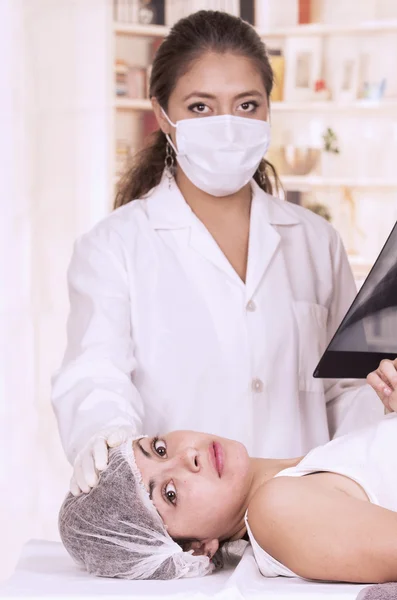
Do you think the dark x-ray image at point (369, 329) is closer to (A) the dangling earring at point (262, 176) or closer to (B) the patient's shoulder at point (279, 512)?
(B) the patient's shoulder at point (279, 512)

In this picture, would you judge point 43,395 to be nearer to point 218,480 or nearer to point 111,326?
point 111,326

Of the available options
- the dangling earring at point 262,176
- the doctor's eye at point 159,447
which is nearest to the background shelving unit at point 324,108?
the dangling earring at point 262,176

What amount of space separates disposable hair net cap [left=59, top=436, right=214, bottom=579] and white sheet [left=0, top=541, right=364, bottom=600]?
1.7 inches

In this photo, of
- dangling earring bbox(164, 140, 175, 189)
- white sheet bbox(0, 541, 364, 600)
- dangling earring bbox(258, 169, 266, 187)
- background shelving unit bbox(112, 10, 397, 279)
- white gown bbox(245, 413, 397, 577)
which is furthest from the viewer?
background shelving unit bbox(112, 10, 397, 279)

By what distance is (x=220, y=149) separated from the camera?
1887 millimetres

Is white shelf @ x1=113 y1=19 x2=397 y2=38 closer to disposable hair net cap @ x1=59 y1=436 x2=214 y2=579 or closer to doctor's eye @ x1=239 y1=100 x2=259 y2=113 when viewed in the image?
doctor's eye @ x1=239 y1=100 x2=259 y2=113

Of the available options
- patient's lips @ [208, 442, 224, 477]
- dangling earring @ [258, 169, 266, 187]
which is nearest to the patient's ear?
patient's lips @ [208, 442, 224, 477]

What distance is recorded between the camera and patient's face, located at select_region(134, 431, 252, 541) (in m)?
1.50

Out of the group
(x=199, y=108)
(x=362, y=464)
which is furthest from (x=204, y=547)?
(x=199, y=108)

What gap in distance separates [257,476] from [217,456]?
0.09m

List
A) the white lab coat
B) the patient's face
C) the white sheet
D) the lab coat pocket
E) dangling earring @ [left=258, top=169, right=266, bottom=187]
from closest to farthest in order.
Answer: the white sheet, the patient's face, the white lab coat, the lab coat pocket, dangling earring @ [left=258, top=169, right=266, bottom=187]

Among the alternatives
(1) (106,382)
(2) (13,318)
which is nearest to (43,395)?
(2) (13,318)

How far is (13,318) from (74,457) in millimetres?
1687

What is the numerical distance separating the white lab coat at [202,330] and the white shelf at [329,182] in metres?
2.44
